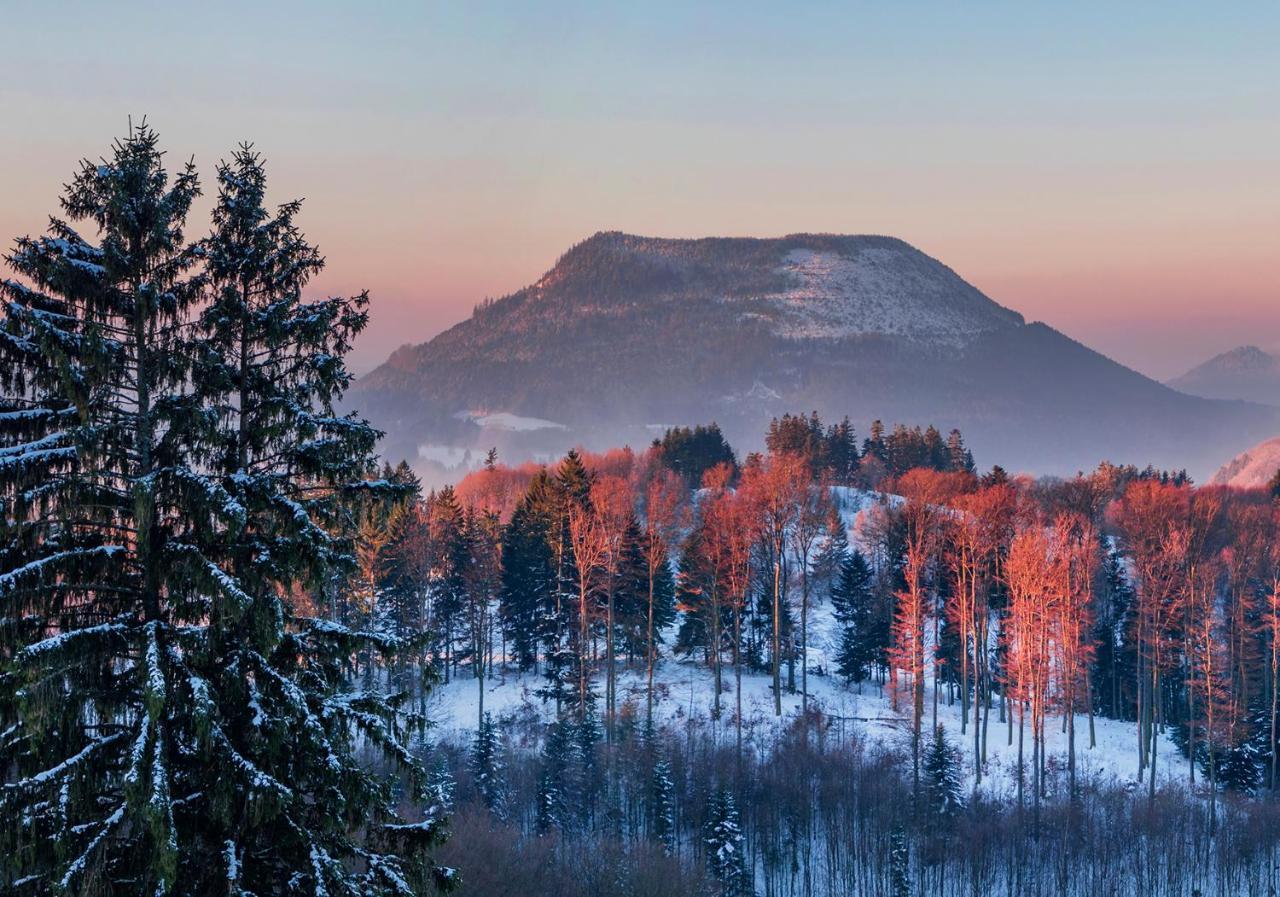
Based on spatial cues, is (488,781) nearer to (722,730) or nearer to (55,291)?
(722,730)

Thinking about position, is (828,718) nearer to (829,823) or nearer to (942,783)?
(942,783)

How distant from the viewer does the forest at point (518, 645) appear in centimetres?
1248

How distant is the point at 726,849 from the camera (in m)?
43.9

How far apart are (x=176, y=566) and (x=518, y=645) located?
A: 52.2 meters

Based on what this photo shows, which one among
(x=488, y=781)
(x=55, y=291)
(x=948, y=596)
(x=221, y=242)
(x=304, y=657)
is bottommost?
(x=488, y=781)

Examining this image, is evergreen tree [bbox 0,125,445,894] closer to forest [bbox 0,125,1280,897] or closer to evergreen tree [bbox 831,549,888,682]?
forest [bbox 0,125,1280,897]

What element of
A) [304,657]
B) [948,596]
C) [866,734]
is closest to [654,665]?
[866,734]

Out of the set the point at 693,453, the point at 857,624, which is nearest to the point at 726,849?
the point at 857,624

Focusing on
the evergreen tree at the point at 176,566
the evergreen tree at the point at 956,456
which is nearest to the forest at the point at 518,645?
the evergreen tree at the point at 176,566

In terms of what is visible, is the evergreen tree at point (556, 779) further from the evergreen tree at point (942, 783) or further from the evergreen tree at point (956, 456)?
the evergreen tree at point (956, 456)

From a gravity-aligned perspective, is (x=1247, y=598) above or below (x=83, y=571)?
below

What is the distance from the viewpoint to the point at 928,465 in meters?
117

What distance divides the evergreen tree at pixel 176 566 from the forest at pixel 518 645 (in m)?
0.05

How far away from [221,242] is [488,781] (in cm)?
3937
